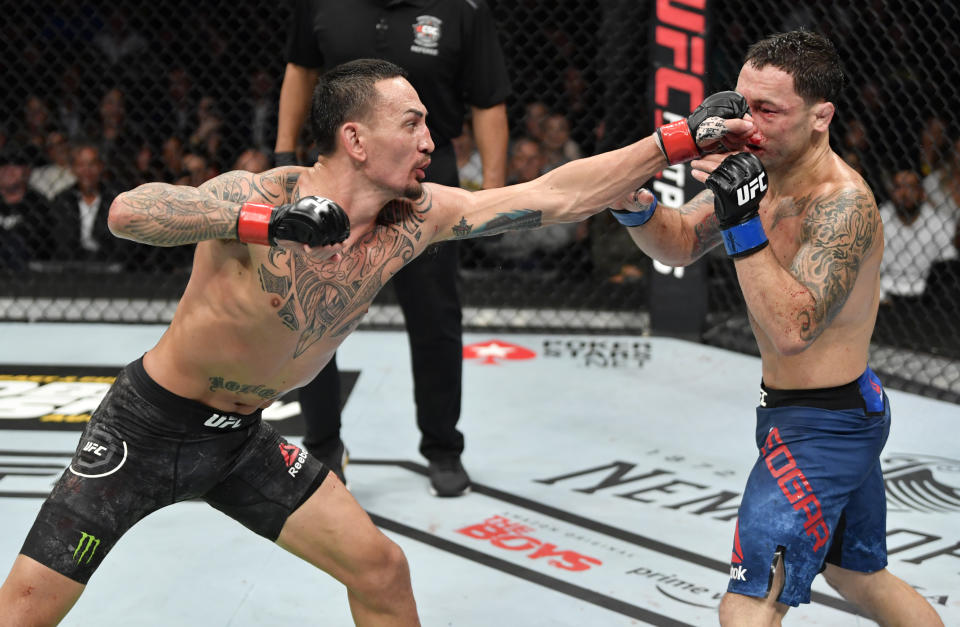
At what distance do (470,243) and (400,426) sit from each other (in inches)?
80.6

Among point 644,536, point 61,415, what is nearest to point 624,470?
point 644,536

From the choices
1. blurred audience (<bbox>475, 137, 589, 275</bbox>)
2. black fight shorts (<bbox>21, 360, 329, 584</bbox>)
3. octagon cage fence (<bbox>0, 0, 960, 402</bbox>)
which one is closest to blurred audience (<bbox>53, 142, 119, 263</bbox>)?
octagon cage fence (<bbox>0, 0, 960, 402</bbox>)

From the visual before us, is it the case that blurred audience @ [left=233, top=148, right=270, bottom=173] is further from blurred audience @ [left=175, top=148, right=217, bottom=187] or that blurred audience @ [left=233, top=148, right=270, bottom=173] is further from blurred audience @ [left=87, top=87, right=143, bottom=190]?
blurred audience @ [left=87, top=87, right=143, bottom=190]

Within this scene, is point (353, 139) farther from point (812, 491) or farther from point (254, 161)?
point (254, 161)

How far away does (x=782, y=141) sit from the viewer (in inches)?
79.4

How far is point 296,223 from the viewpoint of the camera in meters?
1.67

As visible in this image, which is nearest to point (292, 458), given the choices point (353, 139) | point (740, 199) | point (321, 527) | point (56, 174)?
point (321, 527)

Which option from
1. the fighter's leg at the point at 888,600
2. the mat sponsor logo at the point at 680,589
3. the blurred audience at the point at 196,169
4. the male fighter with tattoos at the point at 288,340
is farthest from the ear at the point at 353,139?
the blurred audience at the point at 196,169

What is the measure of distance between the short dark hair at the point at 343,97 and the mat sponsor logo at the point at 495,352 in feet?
8.61

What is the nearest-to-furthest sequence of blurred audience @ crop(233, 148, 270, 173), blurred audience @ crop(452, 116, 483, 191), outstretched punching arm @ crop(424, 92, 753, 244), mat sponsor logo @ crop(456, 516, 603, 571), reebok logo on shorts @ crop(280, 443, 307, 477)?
outstretched punching arm @ crop(424, 92, 753, 244), reebok logo on shorts @ crop(280, 443, 307, 477), mat sponsor logo @ crop(456, 516, 603, 571), blurred audience @ crop(233, 148, 270, 173), blurred audience @ crop(452, 116, 483, 191)

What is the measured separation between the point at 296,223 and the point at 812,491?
1010 millimetres

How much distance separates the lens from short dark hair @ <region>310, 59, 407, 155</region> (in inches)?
77.3

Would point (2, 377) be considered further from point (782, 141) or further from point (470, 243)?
point (782, 141)

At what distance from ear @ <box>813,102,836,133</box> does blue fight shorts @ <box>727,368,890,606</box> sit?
47cm
